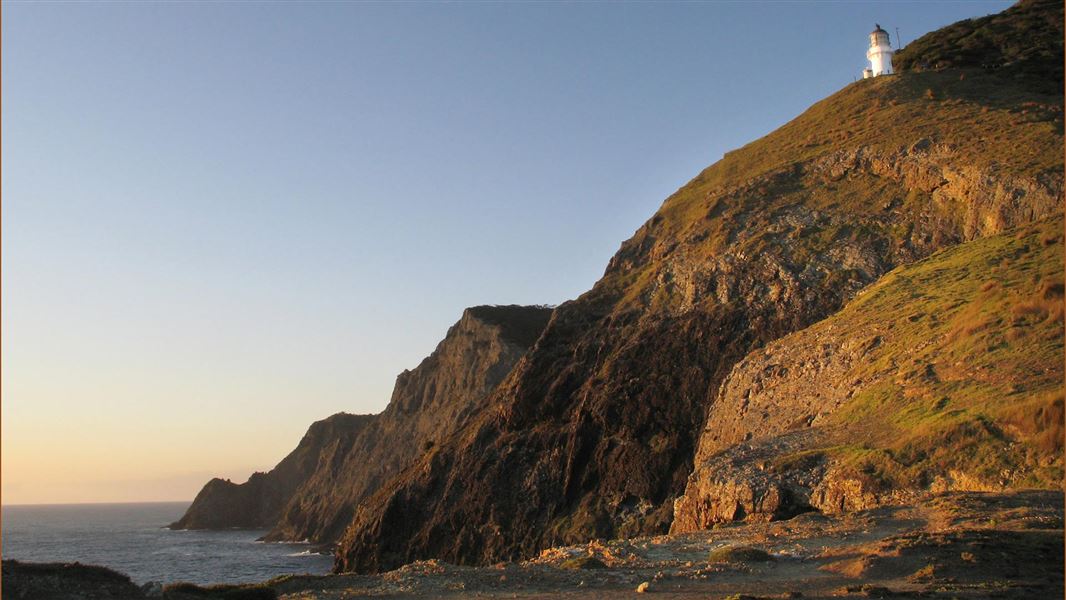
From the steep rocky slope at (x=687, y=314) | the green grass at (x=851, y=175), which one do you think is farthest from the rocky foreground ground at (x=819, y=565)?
the green grass at (x=851, y=175)

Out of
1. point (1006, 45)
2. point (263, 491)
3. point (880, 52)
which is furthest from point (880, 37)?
point (263, 491)

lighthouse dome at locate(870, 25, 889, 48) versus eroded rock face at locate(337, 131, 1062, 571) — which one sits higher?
lighthouse dome at locate(870, 25, 889, 48)

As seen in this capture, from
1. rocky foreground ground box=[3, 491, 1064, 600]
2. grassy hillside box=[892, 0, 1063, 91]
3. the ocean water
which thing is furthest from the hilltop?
the ocean water

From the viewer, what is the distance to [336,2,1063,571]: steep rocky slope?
179ft

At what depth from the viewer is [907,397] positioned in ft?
125

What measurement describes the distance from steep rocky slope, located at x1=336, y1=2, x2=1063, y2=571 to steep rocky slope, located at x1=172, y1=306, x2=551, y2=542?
29176 mm

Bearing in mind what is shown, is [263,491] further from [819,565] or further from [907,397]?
[819,565]

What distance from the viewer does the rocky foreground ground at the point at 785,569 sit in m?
18.0

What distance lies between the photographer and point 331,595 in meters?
21.0

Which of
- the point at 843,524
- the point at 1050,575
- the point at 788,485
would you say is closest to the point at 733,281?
the point at 788,485

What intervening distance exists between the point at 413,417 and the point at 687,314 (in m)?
61.3

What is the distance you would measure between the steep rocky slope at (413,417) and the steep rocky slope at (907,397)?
50.1 metres

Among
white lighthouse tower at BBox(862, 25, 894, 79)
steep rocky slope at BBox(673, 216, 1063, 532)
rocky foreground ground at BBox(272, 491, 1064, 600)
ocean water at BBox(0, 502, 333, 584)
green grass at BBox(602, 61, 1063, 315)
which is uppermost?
white lighthouse tower at BBox(862, 25, 894, 79)

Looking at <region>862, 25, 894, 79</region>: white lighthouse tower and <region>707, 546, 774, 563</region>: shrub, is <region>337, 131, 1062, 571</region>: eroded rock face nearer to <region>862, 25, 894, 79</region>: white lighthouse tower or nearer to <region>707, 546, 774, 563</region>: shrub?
Result: <region>707, 546, 774, 563</region>: shrub
